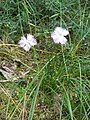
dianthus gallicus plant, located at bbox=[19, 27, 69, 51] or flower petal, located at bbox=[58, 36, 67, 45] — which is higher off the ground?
dianthus gallicus plant, located at bbox=[19, 27, 69, 51]

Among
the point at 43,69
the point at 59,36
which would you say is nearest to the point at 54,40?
the point at 59,36

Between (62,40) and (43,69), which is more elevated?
(62,40)

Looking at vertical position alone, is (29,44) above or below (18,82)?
Answer: above

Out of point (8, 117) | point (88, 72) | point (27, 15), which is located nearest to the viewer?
point (8, 117)

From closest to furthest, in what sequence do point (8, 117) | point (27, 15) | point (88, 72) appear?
point (8, 117)
point (88, 72)
point (27, 15)

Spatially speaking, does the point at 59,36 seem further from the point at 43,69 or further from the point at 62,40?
the point at 43,69

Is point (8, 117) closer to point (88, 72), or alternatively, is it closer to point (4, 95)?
point (4, 95)

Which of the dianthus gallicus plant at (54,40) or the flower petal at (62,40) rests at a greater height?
the dianthus gallicus plant at (54,40)

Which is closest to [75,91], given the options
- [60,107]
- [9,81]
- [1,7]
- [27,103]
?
[60,107]
